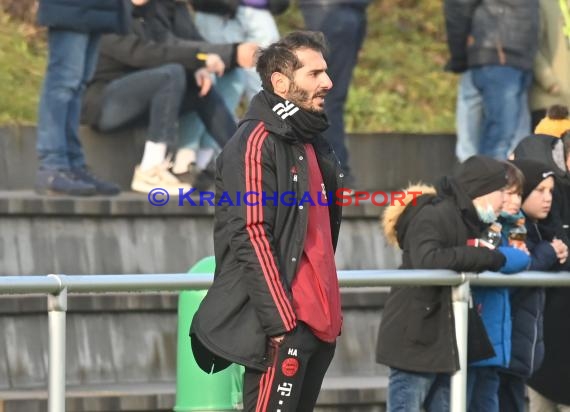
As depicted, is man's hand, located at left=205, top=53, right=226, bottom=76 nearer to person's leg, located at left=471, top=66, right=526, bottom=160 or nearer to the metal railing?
person's leg, located at left=471, top=66, right=526, bottom=160

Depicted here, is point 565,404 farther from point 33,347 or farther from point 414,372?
point 33,347

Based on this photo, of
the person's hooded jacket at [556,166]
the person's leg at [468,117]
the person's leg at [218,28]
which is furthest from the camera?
the person's leg at [468,117]

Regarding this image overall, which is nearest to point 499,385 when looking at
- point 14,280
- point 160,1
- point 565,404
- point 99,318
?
point 565,404

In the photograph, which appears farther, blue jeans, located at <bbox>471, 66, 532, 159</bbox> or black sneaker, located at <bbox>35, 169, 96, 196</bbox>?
blue jeans, located at <bbox>471, 66, 532, 159</bbox>

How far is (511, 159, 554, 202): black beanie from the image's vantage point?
9.60 meters

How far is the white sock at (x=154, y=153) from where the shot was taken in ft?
39.3

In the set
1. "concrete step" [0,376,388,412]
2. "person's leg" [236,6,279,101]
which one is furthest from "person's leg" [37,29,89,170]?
"person's leg" [236,6,279,101]

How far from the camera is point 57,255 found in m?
11.0

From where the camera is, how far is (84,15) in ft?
37.4

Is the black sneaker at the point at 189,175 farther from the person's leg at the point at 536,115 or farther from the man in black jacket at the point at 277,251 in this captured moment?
the man in black jacket at the point at 277,251

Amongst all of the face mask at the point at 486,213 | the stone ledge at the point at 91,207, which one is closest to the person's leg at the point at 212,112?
the stone ledge at the point at 91,207

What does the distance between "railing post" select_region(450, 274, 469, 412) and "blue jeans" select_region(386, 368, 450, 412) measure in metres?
0.19

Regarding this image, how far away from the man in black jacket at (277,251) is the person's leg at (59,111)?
13.1 feet

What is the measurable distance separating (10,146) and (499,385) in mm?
3985
